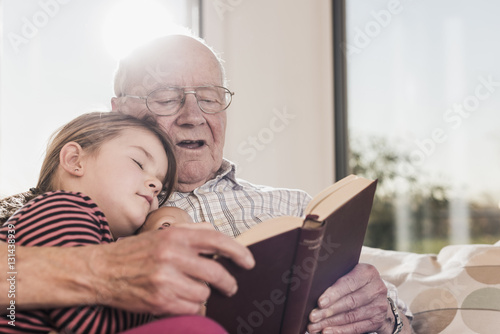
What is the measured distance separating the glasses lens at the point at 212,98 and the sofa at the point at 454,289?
81 cm

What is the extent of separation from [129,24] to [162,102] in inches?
59.9

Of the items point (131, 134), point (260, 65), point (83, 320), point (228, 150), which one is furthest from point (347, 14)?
point (83, 320)

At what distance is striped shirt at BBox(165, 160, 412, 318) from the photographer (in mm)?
1619

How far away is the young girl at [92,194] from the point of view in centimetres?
85

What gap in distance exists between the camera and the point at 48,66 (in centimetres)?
273

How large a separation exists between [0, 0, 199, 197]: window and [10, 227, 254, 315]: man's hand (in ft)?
5.70

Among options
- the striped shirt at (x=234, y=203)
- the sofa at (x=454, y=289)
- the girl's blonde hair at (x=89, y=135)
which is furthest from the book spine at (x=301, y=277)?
the sofa at (x=454, y=289)

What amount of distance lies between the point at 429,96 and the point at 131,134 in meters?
2.51

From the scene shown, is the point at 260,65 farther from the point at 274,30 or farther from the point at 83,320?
the point at 83,320

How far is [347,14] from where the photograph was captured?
12.7 feet

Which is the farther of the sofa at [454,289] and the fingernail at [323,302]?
the sofa at [454,289]

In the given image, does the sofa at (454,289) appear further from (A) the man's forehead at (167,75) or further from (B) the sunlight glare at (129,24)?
(B) the sunlight glare at (129,24)

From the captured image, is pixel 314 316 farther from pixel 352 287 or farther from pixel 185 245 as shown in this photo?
pixel 185 245

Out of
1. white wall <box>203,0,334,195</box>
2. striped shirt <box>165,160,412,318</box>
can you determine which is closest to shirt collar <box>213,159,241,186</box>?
striped shirt <box>165,160,412,318</box>
